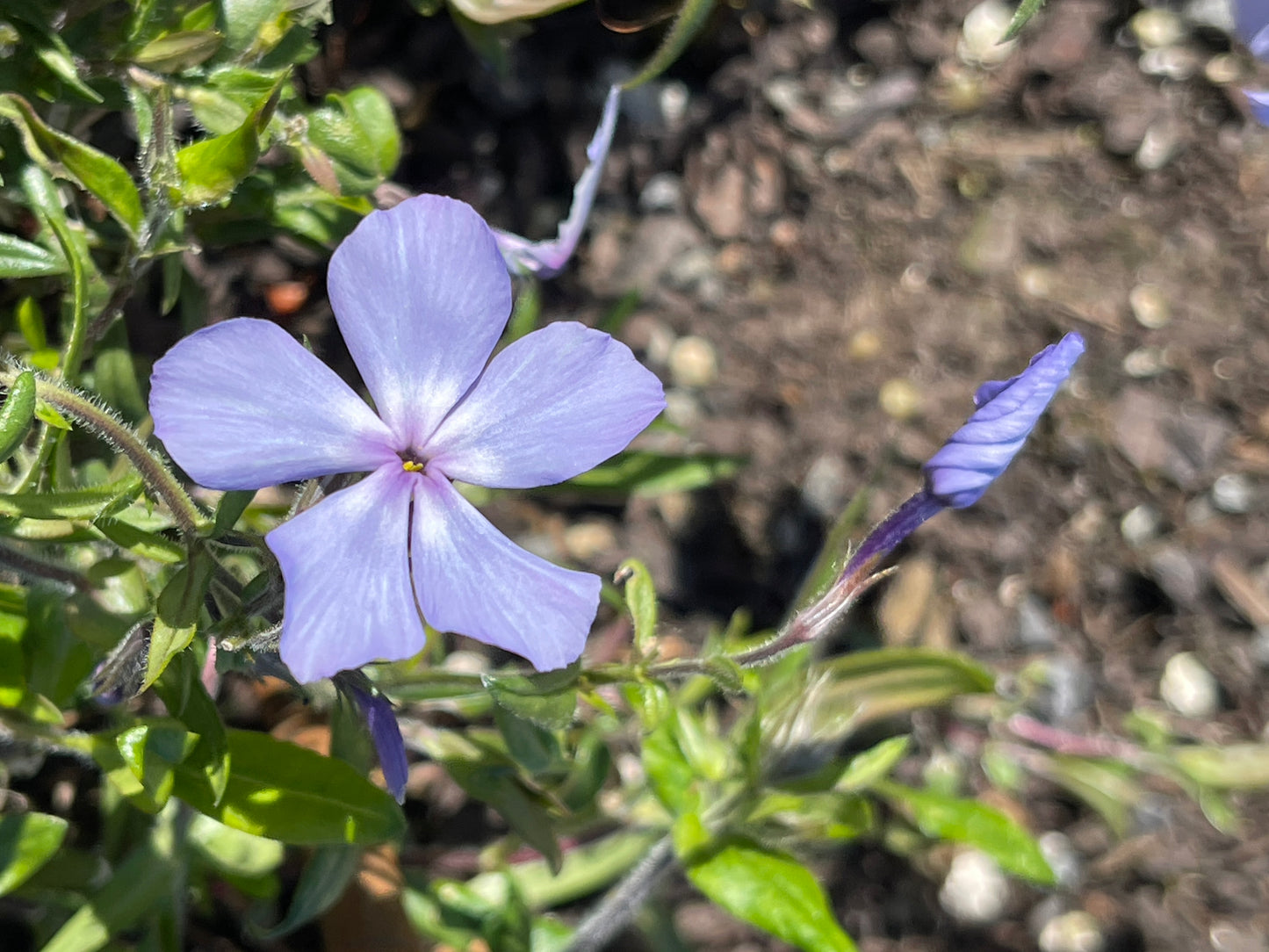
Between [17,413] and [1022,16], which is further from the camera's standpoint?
[1022,16]

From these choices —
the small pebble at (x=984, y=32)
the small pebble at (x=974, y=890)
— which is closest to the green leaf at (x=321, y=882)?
the small pebble at (x=974, y=890)

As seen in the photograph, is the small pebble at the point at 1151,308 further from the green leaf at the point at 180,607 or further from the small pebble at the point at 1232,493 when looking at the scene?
the green leaf at the point at 180,607

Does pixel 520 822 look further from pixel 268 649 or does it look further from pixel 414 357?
pixel 414 357

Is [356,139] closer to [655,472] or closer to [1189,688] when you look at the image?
[655,472]

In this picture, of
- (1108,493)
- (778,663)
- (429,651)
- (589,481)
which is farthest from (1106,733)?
(429,651)

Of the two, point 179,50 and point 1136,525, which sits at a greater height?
point 179,50

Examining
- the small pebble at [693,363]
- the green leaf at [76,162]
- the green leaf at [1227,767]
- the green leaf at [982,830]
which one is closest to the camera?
the green leaf at [76,162]

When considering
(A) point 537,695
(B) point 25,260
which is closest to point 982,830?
(A) point 537,695
